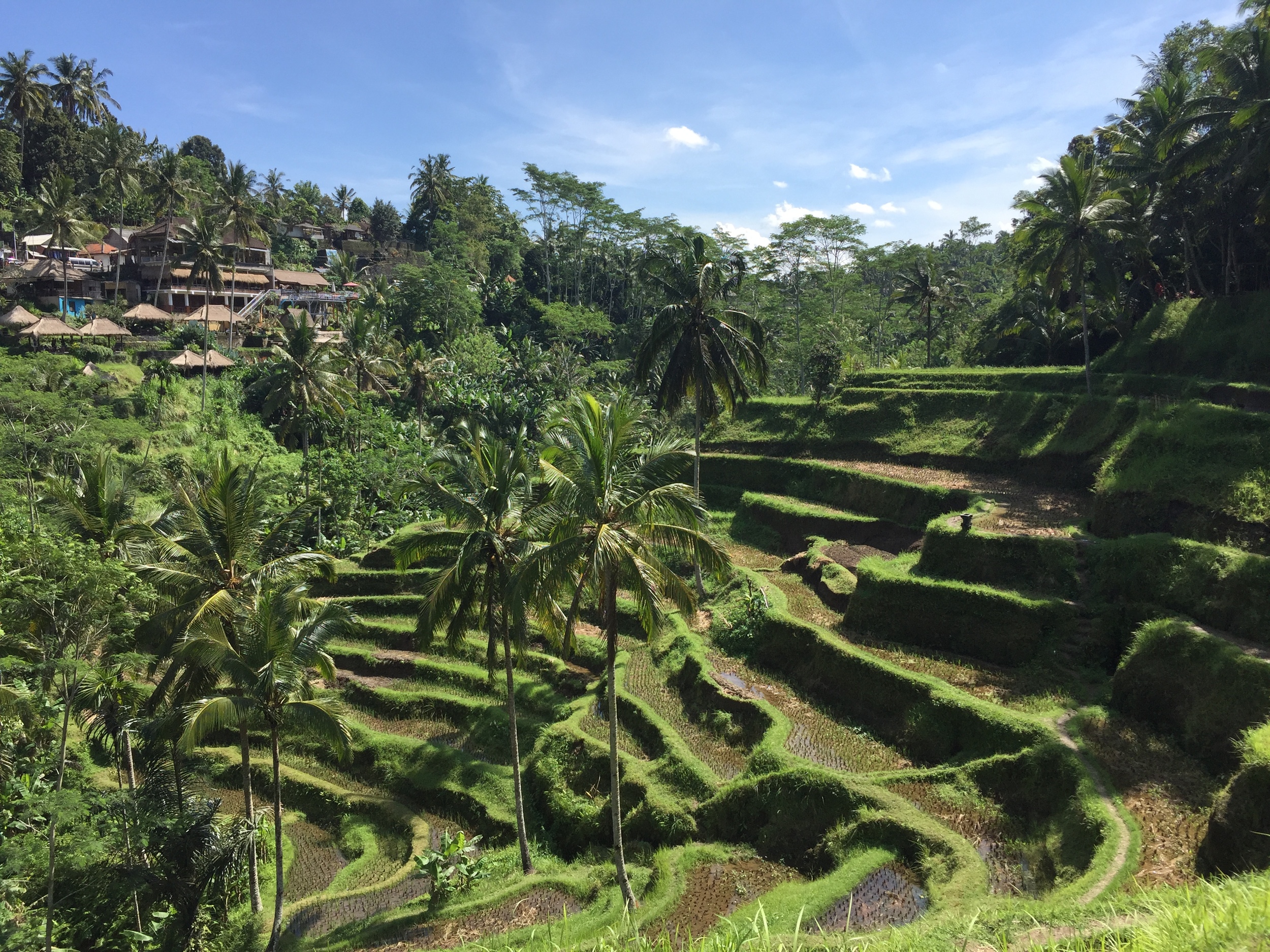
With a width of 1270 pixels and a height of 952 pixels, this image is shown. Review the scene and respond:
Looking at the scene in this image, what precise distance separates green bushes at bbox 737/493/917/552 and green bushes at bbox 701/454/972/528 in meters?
0.60

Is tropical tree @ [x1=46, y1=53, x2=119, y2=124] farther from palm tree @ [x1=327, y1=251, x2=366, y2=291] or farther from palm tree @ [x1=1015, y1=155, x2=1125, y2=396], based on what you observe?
palm tree @ [x1=1015, y1=155, x2=1125, y2=396]

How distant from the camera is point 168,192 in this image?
61.7 meters

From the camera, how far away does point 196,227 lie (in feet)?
152

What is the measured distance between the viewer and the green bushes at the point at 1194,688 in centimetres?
1456

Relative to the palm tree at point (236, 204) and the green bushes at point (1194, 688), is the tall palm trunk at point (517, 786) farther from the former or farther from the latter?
the palm tree at point (236, 204)

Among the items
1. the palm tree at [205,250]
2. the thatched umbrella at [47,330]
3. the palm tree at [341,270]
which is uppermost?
the palm tree at [341,270]

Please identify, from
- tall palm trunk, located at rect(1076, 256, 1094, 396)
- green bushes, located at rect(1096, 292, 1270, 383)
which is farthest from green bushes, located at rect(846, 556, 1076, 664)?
green bushes, located at rect(1096, 292, 1270, 383)

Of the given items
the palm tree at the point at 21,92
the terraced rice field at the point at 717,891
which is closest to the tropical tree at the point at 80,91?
the palm tree at the point at 21,92

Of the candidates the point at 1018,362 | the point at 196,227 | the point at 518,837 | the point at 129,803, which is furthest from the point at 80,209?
the point at 1018,362

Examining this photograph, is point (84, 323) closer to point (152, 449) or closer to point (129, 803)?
point (152, 449)

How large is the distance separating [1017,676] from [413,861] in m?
16.2

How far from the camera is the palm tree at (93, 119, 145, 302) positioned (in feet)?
222

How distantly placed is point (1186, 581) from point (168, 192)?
7264 cm

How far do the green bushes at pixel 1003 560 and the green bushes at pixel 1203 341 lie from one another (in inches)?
549
